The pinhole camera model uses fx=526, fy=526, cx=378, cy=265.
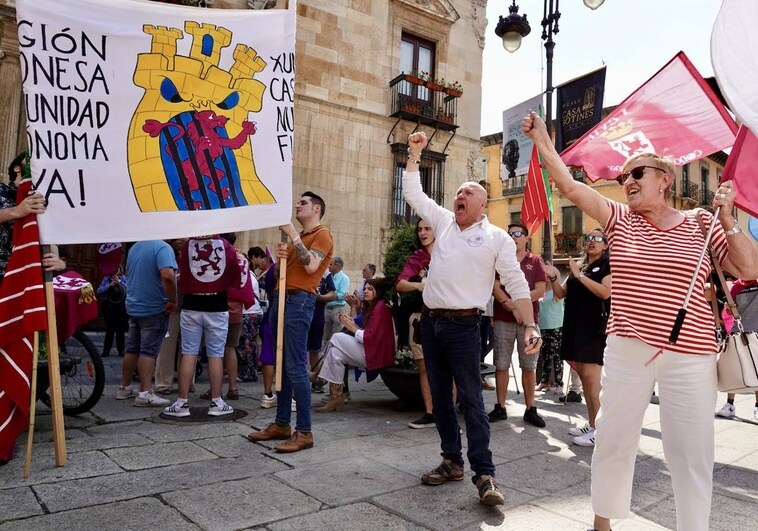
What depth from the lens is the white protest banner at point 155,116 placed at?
3.56m

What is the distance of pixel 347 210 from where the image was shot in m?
14.4

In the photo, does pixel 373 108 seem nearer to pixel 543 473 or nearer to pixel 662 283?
pixel 543 473

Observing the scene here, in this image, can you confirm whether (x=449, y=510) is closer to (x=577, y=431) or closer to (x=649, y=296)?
(x=649, y=296)

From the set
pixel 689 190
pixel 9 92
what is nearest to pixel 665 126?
pixel 9 92

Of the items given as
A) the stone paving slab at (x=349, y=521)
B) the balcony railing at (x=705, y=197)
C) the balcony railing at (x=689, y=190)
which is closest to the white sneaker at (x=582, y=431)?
the stone paving slab at (x=349, y=521)

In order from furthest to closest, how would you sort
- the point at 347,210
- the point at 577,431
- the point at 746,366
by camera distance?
1. the point at 347,210
2. the point at 577,431
3. the point at 746,366

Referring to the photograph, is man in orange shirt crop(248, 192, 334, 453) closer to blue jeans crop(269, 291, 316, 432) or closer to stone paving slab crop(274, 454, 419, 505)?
blue jeans crop(269, 291, 316, 432)

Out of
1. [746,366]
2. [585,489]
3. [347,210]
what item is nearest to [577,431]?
[585,489]

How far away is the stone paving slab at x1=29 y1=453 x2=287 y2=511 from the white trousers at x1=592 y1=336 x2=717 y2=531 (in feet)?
7.03

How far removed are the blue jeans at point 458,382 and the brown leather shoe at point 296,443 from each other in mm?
1147

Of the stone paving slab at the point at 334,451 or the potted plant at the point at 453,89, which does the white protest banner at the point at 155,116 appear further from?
the potted plant at the point at 453,89

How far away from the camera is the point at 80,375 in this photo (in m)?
5.14

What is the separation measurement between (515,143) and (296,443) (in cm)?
741

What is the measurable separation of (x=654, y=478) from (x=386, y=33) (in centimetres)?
1408
